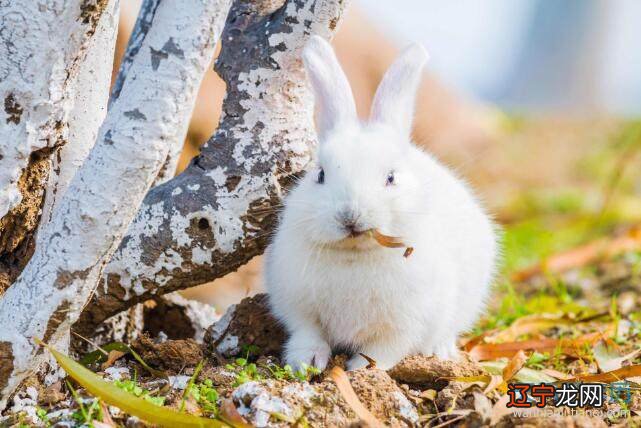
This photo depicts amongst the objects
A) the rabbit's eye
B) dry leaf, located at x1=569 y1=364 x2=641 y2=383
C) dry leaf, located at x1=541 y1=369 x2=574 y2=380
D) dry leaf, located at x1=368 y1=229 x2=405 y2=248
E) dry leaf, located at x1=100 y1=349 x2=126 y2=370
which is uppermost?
the rabbit's eye

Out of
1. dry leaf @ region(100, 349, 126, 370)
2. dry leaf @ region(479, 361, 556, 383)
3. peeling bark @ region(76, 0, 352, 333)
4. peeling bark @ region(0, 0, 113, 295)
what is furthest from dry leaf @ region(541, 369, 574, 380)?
peeling bark @ region(0, 0, 113, 295)

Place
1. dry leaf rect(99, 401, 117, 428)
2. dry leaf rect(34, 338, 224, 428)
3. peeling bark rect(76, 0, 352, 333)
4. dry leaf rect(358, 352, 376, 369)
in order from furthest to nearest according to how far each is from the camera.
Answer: peeling bark rect(76, 0, 352, 333)
dry leaf rect(358, 352, 376, 369)
dry leaf rect(99, 401, 117, 428)
dry leaf rect(34, 338, 224, 428)

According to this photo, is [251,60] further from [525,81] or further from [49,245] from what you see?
[525,81]

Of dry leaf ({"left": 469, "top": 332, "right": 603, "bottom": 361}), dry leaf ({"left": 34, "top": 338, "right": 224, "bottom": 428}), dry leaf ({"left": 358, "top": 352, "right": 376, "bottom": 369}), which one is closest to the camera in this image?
dry leaf ({"left": 34, "top": 338, "right": 224, "bottom": 428})

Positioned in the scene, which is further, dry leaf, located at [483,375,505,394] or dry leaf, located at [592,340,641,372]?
dry leaf, located at [592,340,641,372]

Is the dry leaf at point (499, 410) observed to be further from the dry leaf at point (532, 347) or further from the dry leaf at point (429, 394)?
the dry leaf at point (532, 347)

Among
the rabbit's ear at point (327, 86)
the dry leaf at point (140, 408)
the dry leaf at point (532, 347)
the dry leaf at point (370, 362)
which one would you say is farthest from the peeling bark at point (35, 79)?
the dry leaf at point (532, 347)

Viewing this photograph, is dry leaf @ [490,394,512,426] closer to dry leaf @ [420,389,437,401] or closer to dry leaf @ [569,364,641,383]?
dry leaf @ [420,389,437,401]
